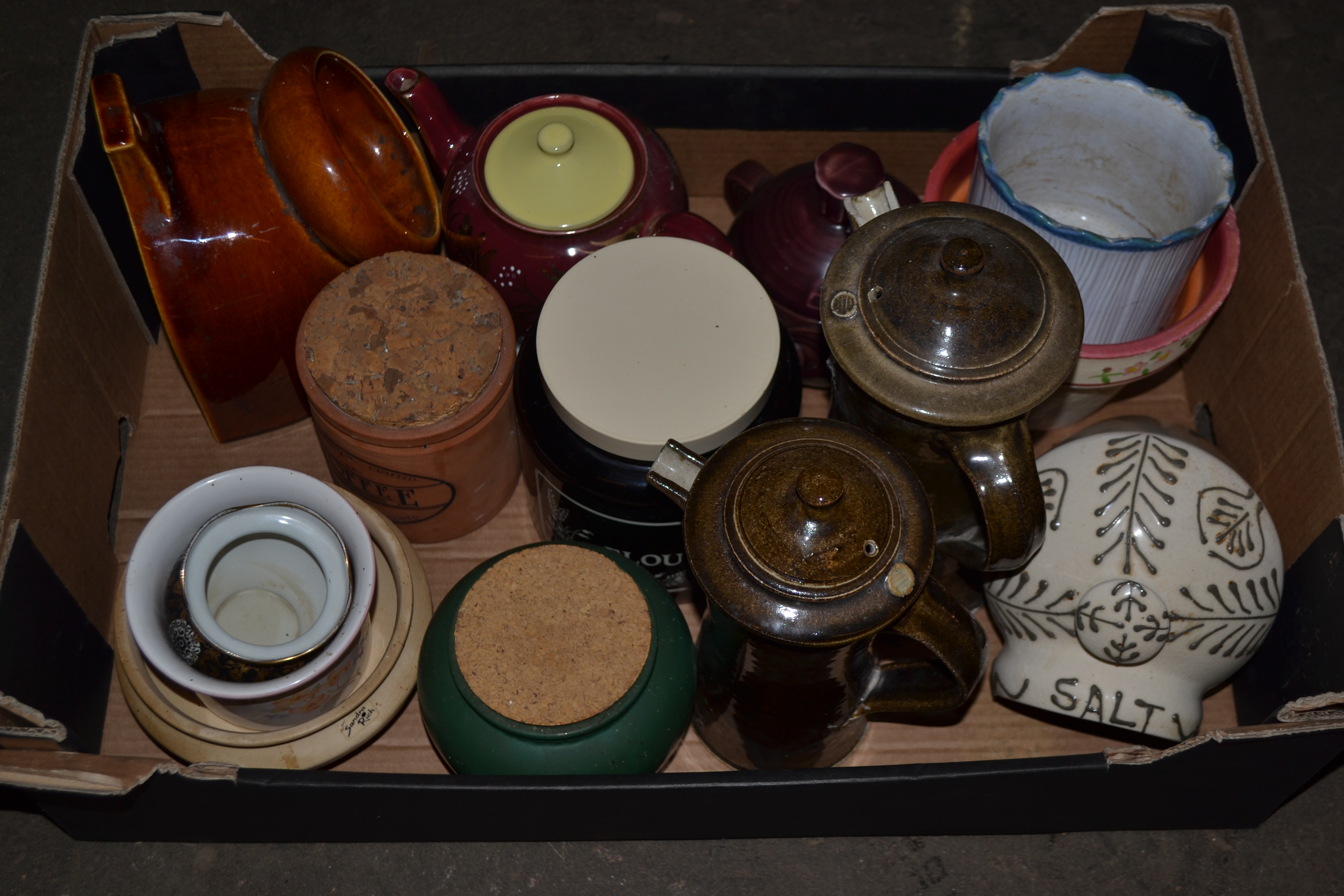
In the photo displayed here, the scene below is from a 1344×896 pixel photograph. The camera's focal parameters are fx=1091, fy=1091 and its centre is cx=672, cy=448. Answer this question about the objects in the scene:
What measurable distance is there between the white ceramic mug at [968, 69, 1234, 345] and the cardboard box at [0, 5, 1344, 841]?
0.28ft

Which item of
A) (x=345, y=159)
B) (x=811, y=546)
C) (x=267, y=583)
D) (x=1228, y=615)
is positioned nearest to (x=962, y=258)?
(x=811, y=546)

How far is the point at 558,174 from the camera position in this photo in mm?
784

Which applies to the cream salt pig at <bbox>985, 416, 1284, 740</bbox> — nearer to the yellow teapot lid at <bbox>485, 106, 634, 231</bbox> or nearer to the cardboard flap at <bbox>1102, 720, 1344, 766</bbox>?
the cardboard flap at <bbox>1102, 720, 1344, 766</bbox>

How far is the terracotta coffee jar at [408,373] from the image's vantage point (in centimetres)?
73

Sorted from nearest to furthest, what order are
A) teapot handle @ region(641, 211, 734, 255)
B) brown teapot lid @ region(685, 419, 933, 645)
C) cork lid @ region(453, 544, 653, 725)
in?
1. brown teapot lid @ region(685, 419, 933, 645)
2. cork lid @ region(453, 544, 653, 725)
3. teapot handle @ region(641, 211, 734, 255)

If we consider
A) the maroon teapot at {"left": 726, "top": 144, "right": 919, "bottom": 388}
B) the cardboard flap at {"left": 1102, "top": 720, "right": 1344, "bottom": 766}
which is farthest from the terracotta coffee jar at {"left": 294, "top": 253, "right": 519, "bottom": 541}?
the cardboard flap at {"left": 1102, "top": 720, "right": 1344, "bottom": 766}

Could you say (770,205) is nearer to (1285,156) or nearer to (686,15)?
(686,15)

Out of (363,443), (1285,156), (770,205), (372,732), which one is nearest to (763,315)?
(770,205)

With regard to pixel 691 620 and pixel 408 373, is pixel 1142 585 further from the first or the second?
pixel 408 373

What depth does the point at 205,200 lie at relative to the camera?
2.46ft

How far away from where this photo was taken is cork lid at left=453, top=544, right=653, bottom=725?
64 centimetres

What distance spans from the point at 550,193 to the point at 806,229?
7.5 inches

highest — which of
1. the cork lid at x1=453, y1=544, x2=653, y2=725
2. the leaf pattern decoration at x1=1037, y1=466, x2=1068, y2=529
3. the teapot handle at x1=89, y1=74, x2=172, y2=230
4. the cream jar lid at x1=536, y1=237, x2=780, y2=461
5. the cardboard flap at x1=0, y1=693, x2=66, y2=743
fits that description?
the teapot handle at x1=89, y1=74, x2=172, y2=230

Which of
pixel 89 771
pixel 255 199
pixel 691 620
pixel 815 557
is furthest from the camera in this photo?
pixel 691 620
